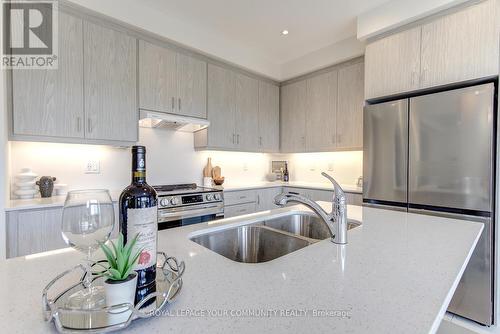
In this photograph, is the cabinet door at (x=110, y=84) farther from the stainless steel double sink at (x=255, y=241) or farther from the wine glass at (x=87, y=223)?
the wine glass at (x=87, y=223)

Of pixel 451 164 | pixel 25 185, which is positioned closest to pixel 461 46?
pixel 451 164

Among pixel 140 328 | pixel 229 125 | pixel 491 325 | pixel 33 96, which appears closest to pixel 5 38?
pixel 33 96

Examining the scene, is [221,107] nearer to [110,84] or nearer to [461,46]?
[110,84]

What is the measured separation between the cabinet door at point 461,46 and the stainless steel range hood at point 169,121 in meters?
2.18

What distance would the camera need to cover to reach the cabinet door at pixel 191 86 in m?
2.66

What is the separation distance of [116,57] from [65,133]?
0.82 meters

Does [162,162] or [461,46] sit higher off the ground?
[461,46]

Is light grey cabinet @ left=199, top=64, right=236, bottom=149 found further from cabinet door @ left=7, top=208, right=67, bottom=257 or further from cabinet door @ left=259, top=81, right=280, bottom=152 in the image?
cabinet door @ left=7, top=208, right=67, bottom=257

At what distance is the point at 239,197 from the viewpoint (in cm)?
295

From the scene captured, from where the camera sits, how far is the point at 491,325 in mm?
1803

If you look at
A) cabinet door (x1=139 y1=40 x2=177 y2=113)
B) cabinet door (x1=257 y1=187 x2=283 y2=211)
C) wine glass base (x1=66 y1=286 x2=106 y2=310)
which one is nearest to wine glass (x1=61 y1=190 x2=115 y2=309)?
wine glass base (x1=66 y1=286 x2=106 y2=310)

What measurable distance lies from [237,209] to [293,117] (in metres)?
1.62

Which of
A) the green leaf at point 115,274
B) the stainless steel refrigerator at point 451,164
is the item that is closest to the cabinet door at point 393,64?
the stainless steel refrigerator at point 451,164

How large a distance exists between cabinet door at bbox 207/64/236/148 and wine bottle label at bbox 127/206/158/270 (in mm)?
2392
